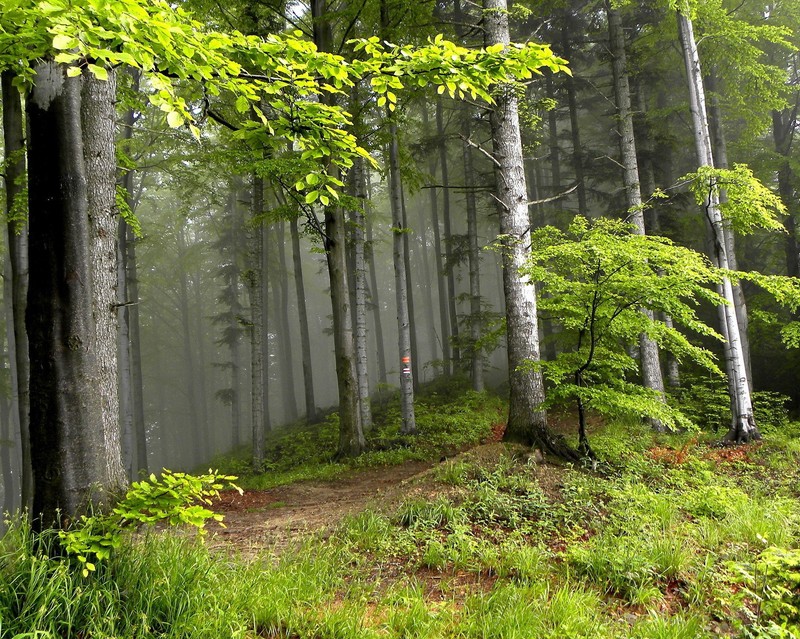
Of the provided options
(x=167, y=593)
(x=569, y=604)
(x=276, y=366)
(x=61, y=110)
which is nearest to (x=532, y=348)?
(x=569, y=604)

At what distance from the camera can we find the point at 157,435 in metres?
35.4

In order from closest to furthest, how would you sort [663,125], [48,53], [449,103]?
[48,53] < [663,125] < [449,103]

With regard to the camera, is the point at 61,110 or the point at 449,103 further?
the point at 449,103

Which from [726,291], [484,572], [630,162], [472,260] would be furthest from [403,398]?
[484,572]

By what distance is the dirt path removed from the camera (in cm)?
493

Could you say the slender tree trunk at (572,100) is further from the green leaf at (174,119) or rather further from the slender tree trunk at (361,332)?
the green leaf at (174,119)

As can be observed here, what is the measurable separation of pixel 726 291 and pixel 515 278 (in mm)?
4546

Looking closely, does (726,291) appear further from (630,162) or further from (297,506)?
(297,506)

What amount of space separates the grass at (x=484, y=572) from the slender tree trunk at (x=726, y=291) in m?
2.60

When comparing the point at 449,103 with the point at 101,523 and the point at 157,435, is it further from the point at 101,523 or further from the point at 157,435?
the point at 157,435

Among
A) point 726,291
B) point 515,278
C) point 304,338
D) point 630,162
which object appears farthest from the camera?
point 304,338

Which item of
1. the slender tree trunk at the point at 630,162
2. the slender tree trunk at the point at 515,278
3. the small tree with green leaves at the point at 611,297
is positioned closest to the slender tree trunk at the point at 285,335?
the slender tree trunk at the point at 630,162

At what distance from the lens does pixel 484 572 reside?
12.9 feet

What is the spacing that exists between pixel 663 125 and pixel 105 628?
59.9 feet
